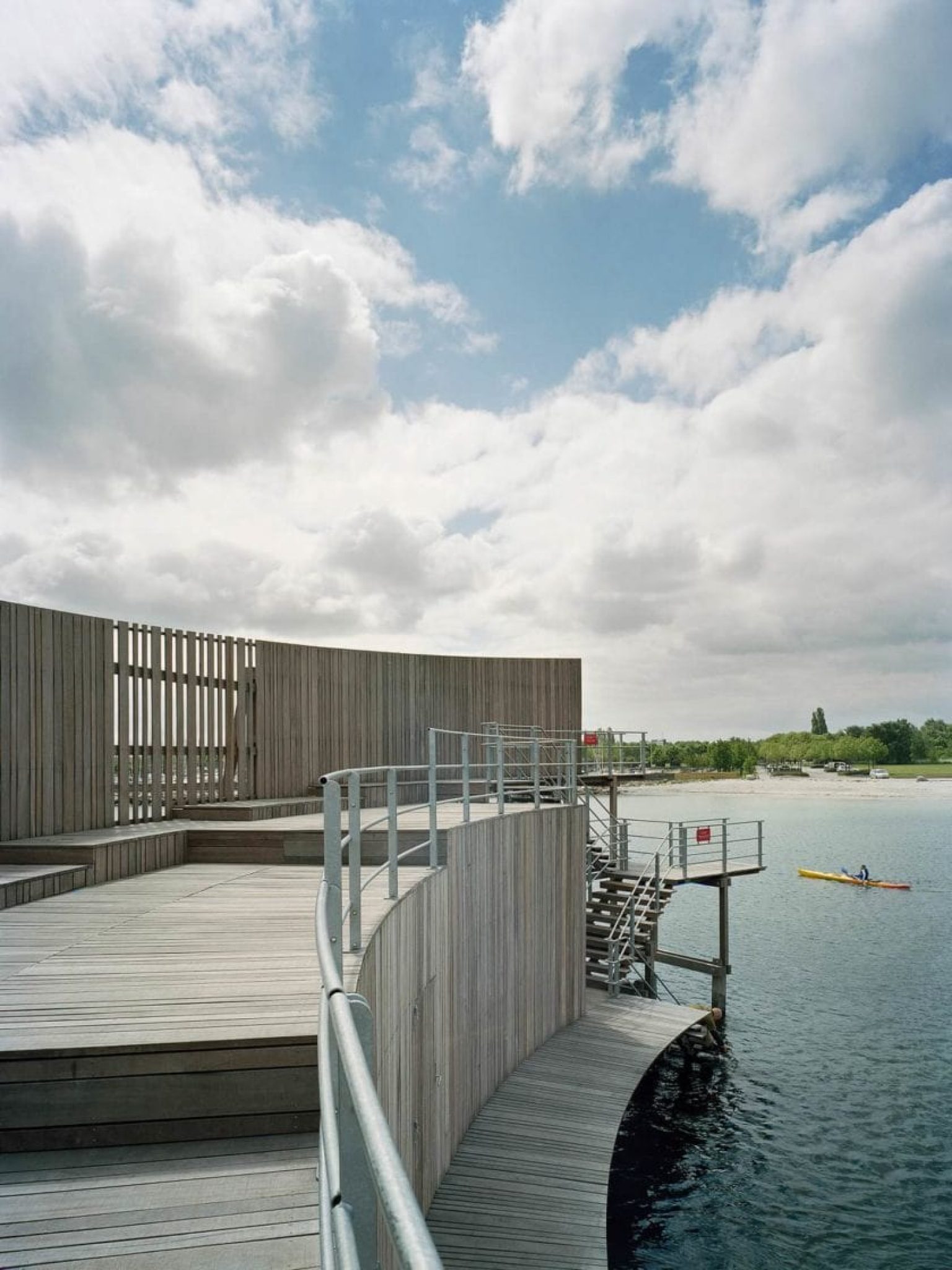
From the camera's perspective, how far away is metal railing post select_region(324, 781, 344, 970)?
284 cm

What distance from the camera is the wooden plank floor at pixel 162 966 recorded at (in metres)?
3.17

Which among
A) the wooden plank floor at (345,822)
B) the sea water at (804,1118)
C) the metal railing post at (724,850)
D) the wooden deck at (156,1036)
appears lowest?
the sea water at (804,1118)

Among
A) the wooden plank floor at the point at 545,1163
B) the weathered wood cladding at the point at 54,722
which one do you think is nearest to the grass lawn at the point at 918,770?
the wooden plank floor at the point at 545,1163

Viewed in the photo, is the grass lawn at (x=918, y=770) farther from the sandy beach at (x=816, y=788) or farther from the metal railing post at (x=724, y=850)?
the metal railing post at (x=724, y=850)

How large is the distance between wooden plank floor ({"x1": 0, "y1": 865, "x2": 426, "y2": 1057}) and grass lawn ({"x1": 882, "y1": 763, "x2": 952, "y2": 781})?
118 m

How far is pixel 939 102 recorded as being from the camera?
35.8 ft

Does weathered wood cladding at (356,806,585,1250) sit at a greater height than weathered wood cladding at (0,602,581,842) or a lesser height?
lesser

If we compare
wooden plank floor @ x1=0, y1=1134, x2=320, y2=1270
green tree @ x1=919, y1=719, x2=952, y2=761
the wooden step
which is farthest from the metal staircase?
green tree @ x1=919, y1=719, x2=952, y2=761

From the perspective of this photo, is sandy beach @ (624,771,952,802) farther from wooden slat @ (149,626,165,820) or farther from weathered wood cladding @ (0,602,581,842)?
wooden slat @ (149,626,165,820)

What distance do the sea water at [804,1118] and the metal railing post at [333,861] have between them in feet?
29.1

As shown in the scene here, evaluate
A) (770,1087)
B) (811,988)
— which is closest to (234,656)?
(770,1087)

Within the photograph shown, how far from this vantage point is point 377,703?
14070mm

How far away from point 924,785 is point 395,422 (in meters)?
106

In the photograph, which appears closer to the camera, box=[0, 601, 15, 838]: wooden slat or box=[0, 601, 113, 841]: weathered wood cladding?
box=[0, 601, 15, 838]: wooden slat
